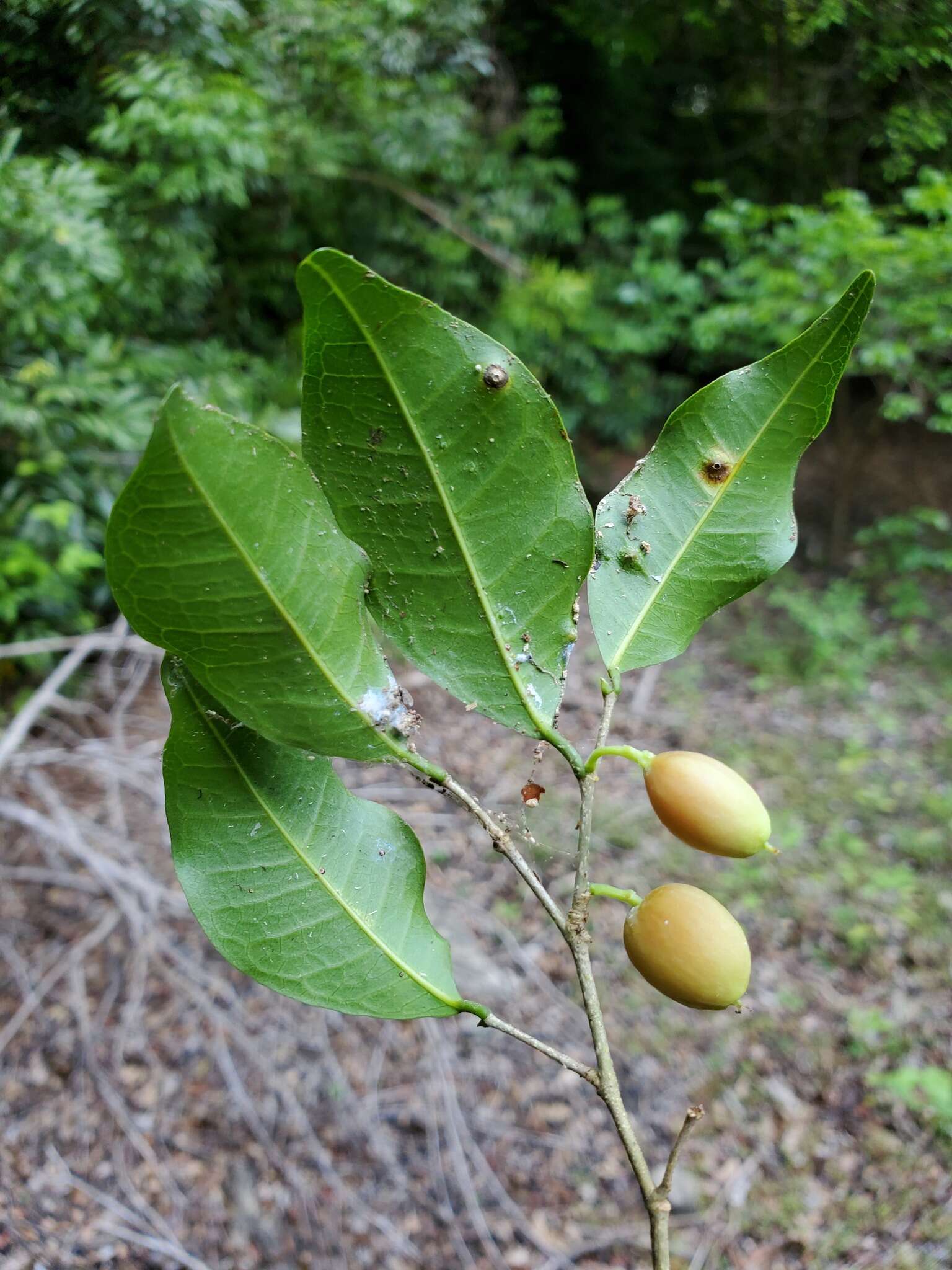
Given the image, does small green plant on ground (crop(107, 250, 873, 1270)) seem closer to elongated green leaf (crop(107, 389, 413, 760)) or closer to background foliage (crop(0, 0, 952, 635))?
elongated green leaf (crop(107, 389, 413, 760))

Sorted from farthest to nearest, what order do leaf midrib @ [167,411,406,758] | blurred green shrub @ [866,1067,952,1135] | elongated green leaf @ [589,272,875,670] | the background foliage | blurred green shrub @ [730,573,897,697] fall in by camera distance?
blurred green shrub @ [730,573,897,697]
blurred green shrub @ [866,1067,952,1135]
the background foliage
elongated green leaf @ [589,272,875,670]
leaf midrib @ [167,411,406,758]

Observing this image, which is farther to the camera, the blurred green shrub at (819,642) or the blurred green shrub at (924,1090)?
the blurred green shrub at (819,642)

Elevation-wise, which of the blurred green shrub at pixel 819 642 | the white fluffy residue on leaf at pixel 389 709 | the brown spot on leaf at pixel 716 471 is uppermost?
the brown spot on leaf at pixel 716 471

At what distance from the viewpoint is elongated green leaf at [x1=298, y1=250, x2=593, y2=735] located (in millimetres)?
289

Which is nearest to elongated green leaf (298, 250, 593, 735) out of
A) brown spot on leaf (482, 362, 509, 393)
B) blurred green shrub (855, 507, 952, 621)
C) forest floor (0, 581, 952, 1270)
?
brown spot on leaf (482, 362, 509, 393)

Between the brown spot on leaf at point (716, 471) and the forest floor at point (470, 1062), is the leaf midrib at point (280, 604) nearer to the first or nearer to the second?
the brown spot on leaf at point (716, 471)

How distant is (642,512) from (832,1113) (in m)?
1.31

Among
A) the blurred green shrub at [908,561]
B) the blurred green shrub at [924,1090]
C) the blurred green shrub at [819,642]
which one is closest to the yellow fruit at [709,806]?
the blurred green shrub at [924,1090]

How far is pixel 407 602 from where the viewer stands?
0.33 meters

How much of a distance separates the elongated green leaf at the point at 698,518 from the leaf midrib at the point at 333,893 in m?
0.16

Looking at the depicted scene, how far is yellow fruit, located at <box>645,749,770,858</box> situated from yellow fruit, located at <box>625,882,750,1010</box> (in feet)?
0.08

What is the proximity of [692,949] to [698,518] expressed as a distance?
0.20m

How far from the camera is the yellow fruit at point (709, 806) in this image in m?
0.32

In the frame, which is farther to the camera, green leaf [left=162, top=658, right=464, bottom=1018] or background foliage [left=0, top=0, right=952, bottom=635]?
background foliage [left=0, top=0, right=952, bottom=635]
